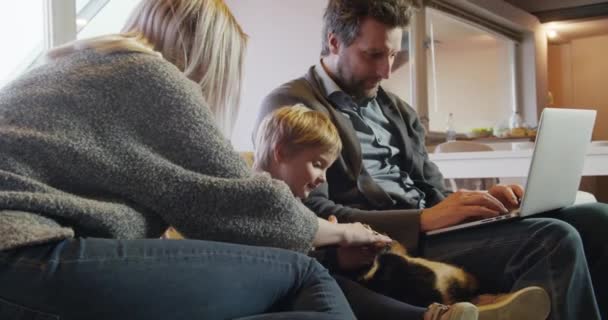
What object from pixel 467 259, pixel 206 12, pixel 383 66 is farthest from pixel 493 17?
pixel 206 12

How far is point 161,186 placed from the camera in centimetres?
91

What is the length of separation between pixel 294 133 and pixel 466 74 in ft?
13.6

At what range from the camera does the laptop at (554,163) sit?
1.29 m

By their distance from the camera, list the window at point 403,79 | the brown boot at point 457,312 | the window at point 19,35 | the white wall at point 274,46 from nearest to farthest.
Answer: the brown boot at point 457,312, the window at point 19,35, the white wall at point 274,46, the window at point 403,79

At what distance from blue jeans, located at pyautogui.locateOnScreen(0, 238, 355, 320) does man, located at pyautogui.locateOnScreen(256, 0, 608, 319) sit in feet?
1.64

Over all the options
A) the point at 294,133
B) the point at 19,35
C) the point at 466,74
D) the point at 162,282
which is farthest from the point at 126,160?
the point at 466,74

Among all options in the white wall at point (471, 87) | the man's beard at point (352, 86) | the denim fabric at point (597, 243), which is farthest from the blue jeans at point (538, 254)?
the white wall at point (471, 87)

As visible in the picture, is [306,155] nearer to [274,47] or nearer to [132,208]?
[132,208]

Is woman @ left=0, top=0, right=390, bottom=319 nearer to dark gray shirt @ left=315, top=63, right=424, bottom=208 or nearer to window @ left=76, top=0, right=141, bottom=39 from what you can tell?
dark gray shirt @ left=315, top=63, right=424, bottom=208

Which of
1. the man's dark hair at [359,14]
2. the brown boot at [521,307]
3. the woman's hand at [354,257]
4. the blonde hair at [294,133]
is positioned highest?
the man's dark hair at [359,14]

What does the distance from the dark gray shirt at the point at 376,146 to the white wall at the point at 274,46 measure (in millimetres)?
1996

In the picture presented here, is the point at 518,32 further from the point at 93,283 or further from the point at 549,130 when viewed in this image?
the point at 93,283

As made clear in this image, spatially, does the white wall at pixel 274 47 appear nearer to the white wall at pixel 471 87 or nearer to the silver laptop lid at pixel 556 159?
the white wall at pixel 471 87

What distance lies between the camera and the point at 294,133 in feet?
4.65
